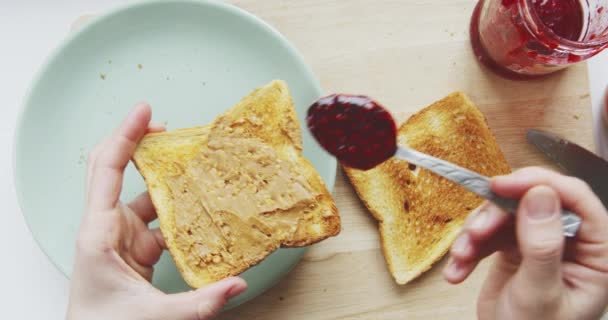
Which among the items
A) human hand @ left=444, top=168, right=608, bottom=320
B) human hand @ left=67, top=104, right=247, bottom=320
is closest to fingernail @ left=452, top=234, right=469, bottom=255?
human hand @ left=444, top=168, right=608, bottom=320

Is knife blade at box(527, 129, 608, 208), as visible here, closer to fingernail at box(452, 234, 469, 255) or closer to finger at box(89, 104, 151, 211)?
fingernail at box(452, 234, 469, 255)

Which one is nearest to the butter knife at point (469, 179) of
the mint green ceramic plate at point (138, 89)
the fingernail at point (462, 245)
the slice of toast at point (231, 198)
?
the fingernail at point (462, 245)

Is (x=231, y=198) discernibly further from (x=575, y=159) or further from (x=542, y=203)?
(x=575, y=159)

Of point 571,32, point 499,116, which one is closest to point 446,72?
point 499,116

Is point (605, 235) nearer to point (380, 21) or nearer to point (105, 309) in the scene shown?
point (380, 21)

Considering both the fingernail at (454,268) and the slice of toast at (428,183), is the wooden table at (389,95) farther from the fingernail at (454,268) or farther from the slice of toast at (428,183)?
the fingernail at (454,268)

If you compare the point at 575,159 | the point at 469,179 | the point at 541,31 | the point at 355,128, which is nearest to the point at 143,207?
the point at 355,128
